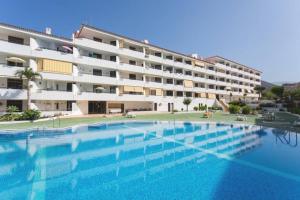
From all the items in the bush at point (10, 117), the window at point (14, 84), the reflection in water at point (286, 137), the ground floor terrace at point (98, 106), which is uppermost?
the window at point (14, 84)

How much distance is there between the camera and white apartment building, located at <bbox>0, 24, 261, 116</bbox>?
2797 cm

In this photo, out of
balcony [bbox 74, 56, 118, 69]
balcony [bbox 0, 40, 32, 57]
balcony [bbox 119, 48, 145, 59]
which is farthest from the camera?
balcony [bbox 119, 48, 145, 59]

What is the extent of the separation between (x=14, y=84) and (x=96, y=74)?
1359 cm

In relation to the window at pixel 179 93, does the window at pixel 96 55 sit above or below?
above

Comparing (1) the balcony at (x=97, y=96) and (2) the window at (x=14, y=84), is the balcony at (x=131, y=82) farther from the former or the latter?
(2) the window at (x=14, y=84)

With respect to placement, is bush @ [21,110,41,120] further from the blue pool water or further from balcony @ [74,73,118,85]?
balcony @ [74,73,118,85]

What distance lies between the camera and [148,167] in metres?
11.0

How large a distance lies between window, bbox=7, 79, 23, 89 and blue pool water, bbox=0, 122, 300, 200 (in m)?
12.0

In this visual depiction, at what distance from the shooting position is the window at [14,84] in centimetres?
2762

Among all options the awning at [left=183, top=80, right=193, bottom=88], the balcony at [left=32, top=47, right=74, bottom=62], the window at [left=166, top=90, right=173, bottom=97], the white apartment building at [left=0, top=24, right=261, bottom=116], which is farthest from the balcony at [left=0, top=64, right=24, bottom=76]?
the awning at [left=183, top=80, right=193, bottom=88]

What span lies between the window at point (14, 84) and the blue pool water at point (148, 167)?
12.0 meters

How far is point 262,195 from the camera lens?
24.3ft

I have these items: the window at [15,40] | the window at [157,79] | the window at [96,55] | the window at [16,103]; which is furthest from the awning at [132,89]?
the window at [15,40]

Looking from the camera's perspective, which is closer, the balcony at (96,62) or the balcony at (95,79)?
the balcony at (95,79)
